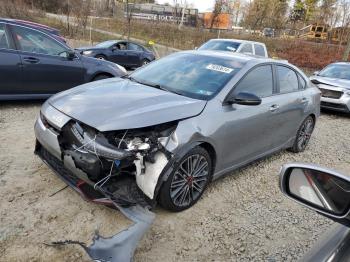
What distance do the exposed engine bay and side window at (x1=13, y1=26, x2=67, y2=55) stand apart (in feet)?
13.2

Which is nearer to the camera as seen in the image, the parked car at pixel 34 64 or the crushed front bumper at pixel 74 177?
the crushed front bumper at pixel 74 177

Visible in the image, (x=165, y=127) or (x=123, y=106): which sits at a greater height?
(x=123, y=106)

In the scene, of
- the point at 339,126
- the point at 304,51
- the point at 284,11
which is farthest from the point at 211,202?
the point at 284,11

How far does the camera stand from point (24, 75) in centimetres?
650

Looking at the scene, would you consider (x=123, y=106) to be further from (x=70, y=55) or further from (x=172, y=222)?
(x=70, y=55)

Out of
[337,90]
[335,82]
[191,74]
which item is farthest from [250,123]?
[335,82]

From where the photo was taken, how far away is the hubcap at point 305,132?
234 inches

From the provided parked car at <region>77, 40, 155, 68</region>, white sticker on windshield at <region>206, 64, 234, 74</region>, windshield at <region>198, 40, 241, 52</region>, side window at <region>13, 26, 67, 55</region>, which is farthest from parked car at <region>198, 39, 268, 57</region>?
white sticker on windshield at <region>206, 64, 234, 74</region>

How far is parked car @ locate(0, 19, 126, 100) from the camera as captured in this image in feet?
20.9

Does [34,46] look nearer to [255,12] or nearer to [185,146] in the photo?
[185,146]

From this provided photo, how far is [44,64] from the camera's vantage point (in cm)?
675

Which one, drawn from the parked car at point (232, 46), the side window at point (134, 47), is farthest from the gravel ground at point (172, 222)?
the side window at point (134, 47)

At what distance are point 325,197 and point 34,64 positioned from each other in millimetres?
6260

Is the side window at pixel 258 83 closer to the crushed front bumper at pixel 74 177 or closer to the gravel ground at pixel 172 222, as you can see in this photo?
the gravel ground at pixel 172 222
